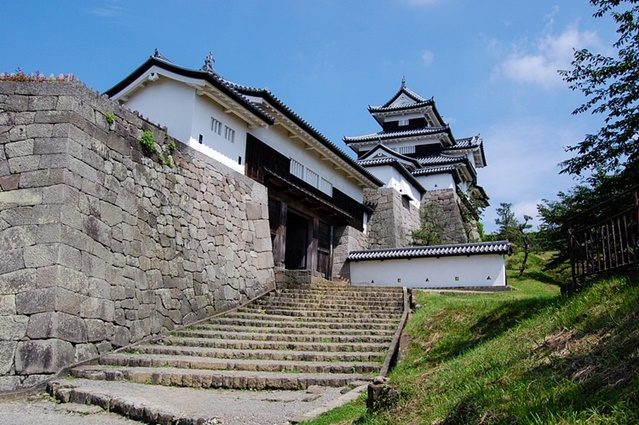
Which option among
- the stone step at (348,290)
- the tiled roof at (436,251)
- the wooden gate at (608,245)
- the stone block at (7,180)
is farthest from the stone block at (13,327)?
the tiled roof at (436,251)

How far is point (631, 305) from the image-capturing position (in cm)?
458

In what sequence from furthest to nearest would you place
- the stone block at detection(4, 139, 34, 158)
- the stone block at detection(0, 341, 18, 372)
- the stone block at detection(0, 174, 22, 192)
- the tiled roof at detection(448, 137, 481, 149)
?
1. the tiled roof at detection(448, 137, 481, 149)
2. the stone block at detection(4, 139, 34, 158)
3. the stone block at detection(0, 174, 22, 192)
4. the stone block at detection(0, 341, 18, 372)

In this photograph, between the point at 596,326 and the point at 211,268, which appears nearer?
the point at 596,326

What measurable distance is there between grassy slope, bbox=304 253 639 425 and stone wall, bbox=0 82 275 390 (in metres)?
5.58

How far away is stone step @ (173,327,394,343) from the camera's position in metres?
9.81

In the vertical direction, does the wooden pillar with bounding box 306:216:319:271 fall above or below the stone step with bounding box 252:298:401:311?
above

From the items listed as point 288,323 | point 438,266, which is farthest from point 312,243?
point 288,323

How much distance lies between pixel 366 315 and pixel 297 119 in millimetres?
7994

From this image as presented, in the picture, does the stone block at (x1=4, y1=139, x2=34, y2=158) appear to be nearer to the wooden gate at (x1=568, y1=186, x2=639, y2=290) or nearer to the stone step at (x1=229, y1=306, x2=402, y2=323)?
the stone step at (x1=229, y1=306, x2=402, y2=323)

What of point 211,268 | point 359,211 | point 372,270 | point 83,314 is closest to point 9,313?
point 83,314

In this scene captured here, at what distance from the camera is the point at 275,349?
9352 mm

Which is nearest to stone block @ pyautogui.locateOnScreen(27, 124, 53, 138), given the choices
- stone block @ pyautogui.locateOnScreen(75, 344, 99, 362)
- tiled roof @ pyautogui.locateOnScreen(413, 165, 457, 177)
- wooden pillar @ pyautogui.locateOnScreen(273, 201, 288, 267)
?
stone block @ pyautogui.locateOnScreen(75, 344, 99, 362)

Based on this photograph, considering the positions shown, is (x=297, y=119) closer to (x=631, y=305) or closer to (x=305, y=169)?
(x=305, y=169)

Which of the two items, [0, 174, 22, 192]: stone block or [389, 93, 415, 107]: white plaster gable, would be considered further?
[389, 93, 415, 107]: white plaster gable
